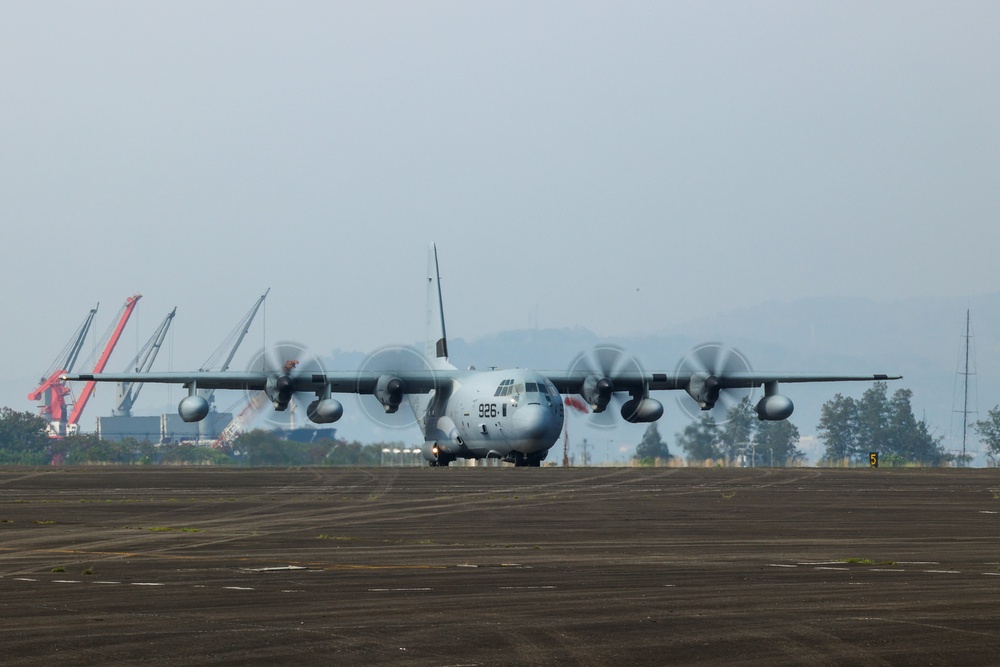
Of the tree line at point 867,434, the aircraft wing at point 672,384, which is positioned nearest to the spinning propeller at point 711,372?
the aircraft wing at point 672,384

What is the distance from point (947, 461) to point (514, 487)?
100 metres

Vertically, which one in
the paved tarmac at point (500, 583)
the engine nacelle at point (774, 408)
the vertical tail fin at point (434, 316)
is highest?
the vertical tail fin at point (434, 316)

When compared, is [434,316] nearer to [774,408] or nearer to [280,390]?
[280,390]

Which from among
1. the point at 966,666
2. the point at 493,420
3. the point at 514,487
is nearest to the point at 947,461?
the point at 493,420

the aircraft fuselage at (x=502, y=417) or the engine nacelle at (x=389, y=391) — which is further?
the engine nacelle at (x=389, y=391)

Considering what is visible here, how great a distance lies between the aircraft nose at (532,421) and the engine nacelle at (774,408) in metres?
13.7

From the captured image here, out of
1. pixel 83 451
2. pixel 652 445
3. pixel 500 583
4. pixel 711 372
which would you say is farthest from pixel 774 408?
pixel 652 445

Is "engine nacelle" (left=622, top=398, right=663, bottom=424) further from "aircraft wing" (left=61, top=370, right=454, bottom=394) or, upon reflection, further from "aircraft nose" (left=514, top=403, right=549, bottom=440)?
"aircraft nose" (left=514, top=403, right=549, bottom=440)

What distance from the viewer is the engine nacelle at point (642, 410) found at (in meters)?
73.8

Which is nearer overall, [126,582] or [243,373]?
[126,582]

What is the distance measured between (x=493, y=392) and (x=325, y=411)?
27.2ft

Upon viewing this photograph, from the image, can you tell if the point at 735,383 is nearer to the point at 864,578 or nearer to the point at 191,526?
the point at 191,526

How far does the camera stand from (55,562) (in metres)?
19.4

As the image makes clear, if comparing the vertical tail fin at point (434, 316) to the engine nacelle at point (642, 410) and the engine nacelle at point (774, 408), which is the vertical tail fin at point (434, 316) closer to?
the engine nacelle at point (642, 410)
